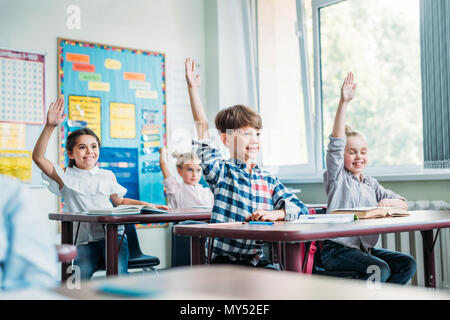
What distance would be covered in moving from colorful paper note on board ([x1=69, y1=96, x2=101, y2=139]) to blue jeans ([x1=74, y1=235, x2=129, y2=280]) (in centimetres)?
152

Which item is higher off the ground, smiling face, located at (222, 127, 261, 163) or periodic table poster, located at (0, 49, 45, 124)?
periodic table poster, located at (0, 49, 45, 124)

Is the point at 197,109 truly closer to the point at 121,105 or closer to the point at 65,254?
the point at 65,254

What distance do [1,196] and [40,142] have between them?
7.77 ft

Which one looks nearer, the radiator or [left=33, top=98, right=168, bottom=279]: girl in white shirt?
[left=33, top=98, right=168, bottom=279]: girl in white shirt

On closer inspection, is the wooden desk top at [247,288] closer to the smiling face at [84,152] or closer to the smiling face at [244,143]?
the smiling face at [244,143]

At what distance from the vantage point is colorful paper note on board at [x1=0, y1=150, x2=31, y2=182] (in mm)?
3861

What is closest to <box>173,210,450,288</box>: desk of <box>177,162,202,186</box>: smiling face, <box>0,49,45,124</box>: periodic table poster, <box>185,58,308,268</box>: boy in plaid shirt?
<box>185,58,308,268</box>: boy in plaid shirt

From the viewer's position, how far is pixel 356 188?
9.07 ft

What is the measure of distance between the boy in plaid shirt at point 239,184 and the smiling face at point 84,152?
4.21 feet

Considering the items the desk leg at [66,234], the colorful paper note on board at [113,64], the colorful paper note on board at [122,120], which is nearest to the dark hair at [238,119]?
the desk leg at [66,234]

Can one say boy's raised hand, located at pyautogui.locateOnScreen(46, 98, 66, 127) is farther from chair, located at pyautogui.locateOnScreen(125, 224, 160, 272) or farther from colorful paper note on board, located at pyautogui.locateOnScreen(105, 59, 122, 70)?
colorful paper note on board, located at pyautogui.locateOnScreen(105, 59, 122, 70)

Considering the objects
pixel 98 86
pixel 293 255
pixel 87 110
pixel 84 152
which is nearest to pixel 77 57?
pixel 98 86
